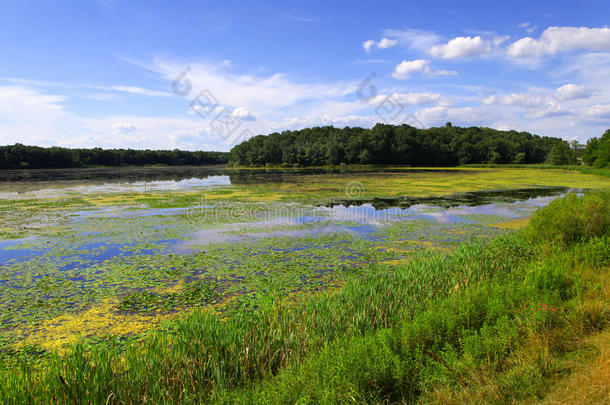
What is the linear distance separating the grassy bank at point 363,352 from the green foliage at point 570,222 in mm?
3212

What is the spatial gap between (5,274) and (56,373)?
648 centimetres

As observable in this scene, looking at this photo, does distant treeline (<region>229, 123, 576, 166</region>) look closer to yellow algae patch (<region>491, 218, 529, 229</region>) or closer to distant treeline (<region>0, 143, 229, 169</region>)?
distant treeline (<region>0, 143, 229, 169</region>)

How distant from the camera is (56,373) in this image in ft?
10.7

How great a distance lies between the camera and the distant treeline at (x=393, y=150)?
88062mm

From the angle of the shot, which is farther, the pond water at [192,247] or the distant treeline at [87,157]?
the distant treeline at [87,157]

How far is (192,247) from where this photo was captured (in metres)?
10.4

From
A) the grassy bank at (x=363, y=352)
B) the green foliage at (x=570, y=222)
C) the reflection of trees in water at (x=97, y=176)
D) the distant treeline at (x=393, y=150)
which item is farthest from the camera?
the distant treeline at (x=393, y=150)

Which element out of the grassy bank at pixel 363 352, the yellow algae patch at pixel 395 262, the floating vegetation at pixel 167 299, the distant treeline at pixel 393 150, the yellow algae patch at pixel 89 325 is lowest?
the yellow algae patch at pixel 89 325

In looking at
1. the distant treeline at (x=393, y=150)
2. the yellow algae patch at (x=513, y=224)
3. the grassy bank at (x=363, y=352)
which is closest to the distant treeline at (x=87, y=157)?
the distant treeline at (x=393, y=150)

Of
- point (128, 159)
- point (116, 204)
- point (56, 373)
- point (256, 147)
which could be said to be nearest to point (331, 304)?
point (56, 373)

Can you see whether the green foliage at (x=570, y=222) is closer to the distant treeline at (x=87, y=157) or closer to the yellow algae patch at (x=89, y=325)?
the yellow algae patch at (x=89, y=325)

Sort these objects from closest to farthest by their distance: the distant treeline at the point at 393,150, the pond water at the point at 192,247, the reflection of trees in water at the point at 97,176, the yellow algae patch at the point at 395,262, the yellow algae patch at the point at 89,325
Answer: the yellow algae patch at the point at 89,325
the pond water at the point at 192,247
the yellow algae patch at the point at 395,262
the reflection of trees in water at the point at 97,176
the distant treeline at the point at 393,150

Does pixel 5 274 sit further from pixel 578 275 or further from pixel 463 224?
pixel 463 224

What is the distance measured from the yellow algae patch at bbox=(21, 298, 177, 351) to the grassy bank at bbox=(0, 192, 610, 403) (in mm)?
677
